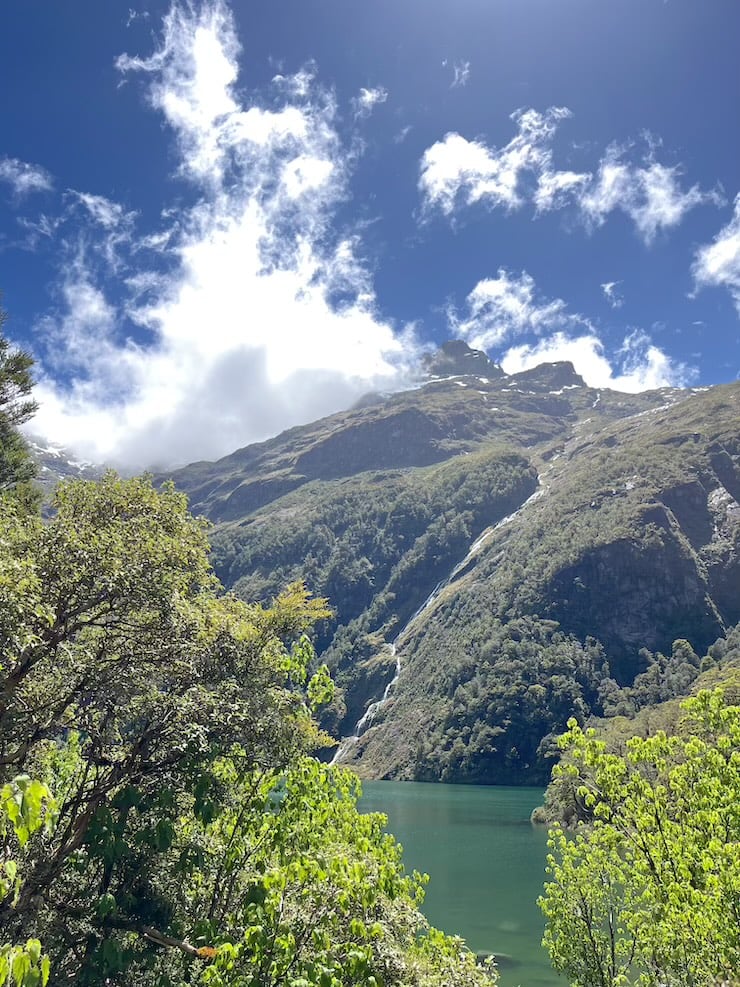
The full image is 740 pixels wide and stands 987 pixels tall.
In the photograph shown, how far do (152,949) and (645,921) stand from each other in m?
10.8

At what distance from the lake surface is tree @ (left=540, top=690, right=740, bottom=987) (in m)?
21.2

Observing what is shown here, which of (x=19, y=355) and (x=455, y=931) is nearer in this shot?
(x=19, y=355)

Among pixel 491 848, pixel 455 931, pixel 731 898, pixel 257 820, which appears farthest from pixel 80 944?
pixel 491 848

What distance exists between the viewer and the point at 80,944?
32.7 feet

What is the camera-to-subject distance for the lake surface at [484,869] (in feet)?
134

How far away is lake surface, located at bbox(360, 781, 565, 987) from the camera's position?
40.7 meters

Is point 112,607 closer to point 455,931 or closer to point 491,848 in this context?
point 455,931

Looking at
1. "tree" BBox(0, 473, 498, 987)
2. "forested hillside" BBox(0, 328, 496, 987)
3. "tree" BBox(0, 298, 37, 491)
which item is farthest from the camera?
"tree" BBox(0, 298, 37, 491)

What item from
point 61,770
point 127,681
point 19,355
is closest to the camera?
point 127,681

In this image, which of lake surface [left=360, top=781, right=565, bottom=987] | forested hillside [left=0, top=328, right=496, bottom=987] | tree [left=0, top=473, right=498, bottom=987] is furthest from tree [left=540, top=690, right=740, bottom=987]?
lake surface [left=360, top=781, right=565, bottom=987]

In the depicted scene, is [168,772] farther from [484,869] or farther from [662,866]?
[484,869]

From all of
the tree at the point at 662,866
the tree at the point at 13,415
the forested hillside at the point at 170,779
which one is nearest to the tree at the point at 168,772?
the forested hillside at the point at 170,779

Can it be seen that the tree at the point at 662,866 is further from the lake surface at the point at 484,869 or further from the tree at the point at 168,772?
the lake surface at the point at 484,869

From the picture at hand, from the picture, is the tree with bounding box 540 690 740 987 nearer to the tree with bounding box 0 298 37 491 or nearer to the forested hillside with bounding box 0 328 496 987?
the forested hillside with bounding box 0 328 496 987
